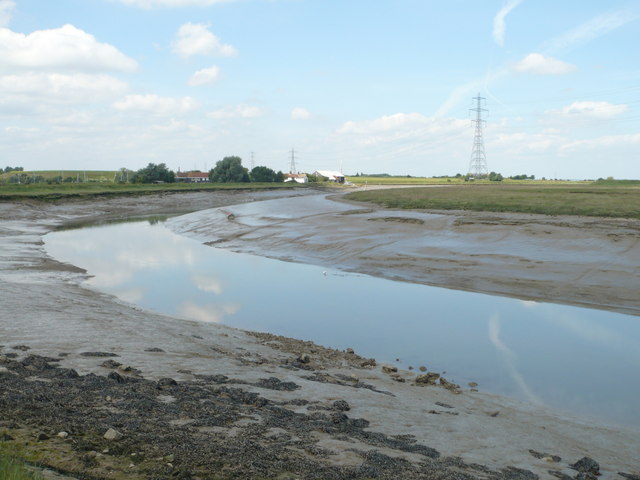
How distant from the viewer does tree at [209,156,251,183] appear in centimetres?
13412

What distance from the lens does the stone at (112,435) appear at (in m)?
5.97

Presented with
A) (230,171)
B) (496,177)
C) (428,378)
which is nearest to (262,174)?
(230,171)

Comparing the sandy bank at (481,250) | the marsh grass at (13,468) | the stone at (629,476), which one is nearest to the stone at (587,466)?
the stone at (629,476)

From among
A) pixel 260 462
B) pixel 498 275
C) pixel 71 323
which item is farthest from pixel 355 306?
pixel 260 462

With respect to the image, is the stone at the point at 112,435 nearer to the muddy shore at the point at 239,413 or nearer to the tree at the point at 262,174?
the muddy shore at the point at 239,413

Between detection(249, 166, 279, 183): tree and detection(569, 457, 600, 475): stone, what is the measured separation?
133 m

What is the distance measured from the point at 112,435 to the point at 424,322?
10.9 metres

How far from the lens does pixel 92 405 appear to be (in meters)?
6.95

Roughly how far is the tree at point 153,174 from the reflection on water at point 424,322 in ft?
331

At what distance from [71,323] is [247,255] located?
18.4 m

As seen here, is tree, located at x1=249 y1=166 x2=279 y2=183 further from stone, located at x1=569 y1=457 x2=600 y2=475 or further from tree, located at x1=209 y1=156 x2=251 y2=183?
stone, located at x1=569 y1=457 x2=600 y2=475

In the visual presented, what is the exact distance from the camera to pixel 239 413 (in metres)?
7.20

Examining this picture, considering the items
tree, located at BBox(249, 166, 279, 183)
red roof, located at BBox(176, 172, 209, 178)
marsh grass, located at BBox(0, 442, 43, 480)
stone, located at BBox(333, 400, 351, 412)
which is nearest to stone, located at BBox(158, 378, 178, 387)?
stone, located at BBox(333, 400, 351, 412)

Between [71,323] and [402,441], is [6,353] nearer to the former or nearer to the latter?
[71,323]
